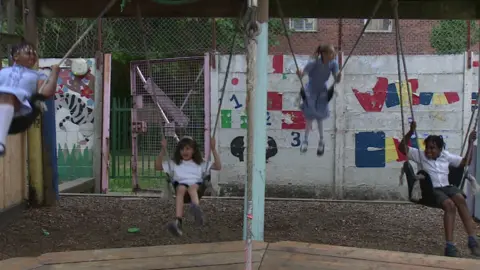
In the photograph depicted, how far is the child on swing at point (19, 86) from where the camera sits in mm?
3605

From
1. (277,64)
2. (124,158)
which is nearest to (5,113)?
Result: (124,158)

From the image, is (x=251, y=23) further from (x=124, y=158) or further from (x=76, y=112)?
(x=76, y=112)

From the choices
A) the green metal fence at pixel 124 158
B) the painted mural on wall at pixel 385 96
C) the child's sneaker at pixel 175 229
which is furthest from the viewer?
the green metal fence at pixel 124 158

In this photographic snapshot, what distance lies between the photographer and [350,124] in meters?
7.85

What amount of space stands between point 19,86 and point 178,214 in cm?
173

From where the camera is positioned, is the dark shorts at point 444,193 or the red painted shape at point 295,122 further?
the red painted shape at point 295,122

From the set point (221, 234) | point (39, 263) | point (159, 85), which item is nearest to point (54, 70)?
point (39, 263)

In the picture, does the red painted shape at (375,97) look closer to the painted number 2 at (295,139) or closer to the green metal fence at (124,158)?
the painted number 2 at (295,139)

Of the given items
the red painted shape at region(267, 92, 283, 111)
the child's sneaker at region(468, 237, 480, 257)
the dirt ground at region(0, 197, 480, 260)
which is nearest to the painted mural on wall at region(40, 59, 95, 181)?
the dirt ground at region(0, 197, 480, 260)

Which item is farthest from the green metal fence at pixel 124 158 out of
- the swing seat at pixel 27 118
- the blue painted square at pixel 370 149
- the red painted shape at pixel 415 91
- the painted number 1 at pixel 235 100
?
the swing seat at pixel 27 118

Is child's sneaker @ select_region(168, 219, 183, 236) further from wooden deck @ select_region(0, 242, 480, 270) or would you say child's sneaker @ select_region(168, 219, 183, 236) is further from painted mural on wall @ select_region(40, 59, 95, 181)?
painted mural on wall @ select_region(40, 59, 95, 181)

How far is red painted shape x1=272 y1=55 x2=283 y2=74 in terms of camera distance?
7.91m

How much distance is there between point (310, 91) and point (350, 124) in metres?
2.08

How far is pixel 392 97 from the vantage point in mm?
7855
